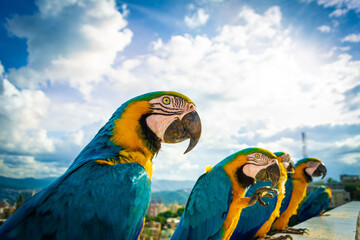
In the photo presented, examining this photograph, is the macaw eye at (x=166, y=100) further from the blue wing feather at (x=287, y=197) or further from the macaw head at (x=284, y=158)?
the blue wing feather at (x=287, y=197)

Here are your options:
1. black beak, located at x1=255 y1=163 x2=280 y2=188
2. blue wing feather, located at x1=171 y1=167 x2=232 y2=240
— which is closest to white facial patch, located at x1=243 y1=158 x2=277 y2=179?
black beak, located at x1=255 y1=163 x2=280 y2=188

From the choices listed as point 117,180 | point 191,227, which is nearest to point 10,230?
point 117,180

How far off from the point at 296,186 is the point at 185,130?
5.45 meters

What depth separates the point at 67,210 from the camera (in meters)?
1.47

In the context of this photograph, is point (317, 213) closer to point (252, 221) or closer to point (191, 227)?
point (252, 221)

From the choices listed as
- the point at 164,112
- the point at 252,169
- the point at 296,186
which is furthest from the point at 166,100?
the point at 296,186

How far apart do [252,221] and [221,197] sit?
1531 millimetres

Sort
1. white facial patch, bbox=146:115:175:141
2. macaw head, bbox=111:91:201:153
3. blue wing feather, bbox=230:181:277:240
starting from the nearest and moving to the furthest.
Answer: macaw head, bbox=111:91:201:153 → white facial patch, bbox=146:115:175:141 → blue wing feather, bbox=230:181:277:240

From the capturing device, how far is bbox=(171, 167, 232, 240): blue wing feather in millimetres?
2939

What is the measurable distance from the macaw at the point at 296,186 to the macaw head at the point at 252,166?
2694 millimetres

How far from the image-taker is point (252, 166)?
337cm

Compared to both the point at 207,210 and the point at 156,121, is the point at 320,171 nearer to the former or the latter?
the point at 207,210

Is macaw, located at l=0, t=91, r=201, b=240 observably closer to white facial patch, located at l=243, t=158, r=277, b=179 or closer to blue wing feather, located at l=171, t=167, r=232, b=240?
blue wing feather, located at l=171, t=167, r=232, b=240

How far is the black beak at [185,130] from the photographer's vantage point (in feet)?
7.53
